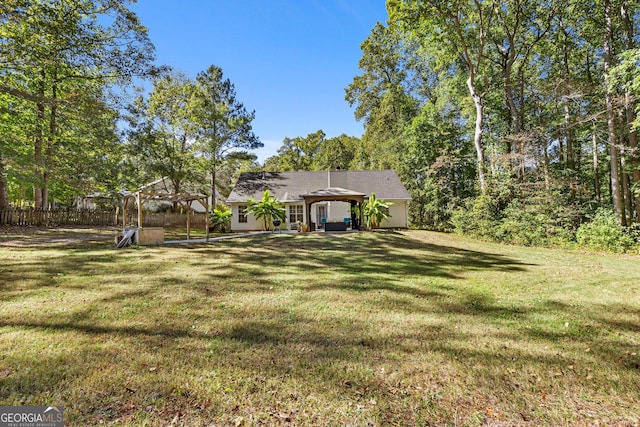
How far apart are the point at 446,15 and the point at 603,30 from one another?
827 centimetres

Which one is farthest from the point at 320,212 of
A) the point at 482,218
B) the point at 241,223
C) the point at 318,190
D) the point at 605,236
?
the point at 605,236

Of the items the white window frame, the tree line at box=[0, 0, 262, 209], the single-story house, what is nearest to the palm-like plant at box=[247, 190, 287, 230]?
the single-story house

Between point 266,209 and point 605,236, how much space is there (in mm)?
16484

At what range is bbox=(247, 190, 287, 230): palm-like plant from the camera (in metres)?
18.0

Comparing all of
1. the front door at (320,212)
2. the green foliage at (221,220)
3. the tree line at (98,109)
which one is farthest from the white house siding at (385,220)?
the tree line at (98,109)

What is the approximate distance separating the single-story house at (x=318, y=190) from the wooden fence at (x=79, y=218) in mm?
6526

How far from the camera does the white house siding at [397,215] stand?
2036cm

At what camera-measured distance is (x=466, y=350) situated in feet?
10.8

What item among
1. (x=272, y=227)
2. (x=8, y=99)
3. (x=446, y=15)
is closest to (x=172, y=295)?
(x=272, y=227)

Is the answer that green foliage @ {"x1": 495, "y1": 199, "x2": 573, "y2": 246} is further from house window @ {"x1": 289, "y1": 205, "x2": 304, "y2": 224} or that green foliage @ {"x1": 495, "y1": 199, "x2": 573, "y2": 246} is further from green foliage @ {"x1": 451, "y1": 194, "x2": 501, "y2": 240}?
house window @ {"x1": 289, "y1": 205, "x2": 304, "y2": 224}

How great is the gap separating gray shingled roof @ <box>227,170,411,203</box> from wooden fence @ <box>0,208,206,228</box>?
648 cm

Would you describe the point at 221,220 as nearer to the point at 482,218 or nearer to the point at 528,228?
the point at 482,218

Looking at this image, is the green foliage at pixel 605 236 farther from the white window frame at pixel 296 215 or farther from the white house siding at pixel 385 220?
the white window frame at pixel 296 215

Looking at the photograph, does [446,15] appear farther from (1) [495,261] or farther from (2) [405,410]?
(2) [405,410]
